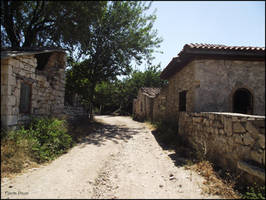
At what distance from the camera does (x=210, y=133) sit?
4.70 meters

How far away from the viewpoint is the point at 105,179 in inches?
146

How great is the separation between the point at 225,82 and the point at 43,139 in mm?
6876

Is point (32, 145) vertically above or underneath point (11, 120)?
underneath

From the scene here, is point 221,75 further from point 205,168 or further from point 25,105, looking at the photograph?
point 25,105

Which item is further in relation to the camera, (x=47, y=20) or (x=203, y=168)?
(x=47, y=20)

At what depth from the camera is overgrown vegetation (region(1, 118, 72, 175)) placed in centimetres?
380

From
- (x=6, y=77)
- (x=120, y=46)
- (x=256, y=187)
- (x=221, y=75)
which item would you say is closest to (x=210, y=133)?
(x=256, y=187)

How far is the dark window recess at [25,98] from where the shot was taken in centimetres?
545

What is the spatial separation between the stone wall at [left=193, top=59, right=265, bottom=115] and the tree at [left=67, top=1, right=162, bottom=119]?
6794 mm

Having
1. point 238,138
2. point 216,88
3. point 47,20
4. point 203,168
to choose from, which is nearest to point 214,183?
point 203,168

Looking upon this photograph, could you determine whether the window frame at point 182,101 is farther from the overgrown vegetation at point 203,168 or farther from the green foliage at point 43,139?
the green foliage at point 43,139

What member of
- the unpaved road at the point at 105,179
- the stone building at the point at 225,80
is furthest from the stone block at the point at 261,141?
the stone building at the point at 225,80

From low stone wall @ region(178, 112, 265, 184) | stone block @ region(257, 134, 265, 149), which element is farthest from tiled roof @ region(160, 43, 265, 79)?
stone block @ region(257, 134, 265, 149)

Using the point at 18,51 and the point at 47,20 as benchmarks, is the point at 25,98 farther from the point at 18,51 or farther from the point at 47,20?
the point at 47,20
